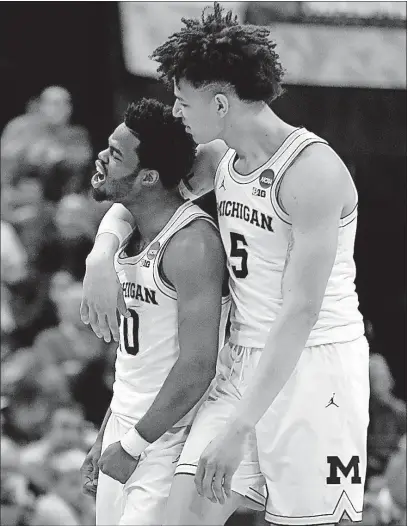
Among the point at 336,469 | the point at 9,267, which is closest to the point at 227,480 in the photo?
the point at 336,469

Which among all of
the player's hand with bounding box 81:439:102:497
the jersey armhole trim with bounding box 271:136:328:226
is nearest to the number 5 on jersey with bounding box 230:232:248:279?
the jersey armhole trim with bounding box 271:136:328:226

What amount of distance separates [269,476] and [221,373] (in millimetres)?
321

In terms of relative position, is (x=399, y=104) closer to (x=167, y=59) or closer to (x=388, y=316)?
(x=388, y=316)

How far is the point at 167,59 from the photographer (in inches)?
103

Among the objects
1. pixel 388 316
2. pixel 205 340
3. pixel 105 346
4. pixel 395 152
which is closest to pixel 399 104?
pixel 395 152

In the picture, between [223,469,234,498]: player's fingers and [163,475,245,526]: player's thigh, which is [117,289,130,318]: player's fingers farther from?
[223,469,234,498]: player's fingers

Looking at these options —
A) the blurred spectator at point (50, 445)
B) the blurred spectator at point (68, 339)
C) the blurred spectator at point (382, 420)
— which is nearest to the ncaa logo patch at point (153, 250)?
the blurred spectator at point (68, 339)

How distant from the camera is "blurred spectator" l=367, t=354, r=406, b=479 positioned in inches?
190

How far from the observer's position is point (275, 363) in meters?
2.34

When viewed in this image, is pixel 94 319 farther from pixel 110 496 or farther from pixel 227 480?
pixel 227 480

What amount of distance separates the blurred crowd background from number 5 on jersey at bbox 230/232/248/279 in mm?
2039

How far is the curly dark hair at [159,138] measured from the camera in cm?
281

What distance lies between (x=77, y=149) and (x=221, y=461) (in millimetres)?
2661

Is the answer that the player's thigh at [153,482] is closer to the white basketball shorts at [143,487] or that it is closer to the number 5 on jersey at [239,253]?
the white basketball shorts at [143,487]
